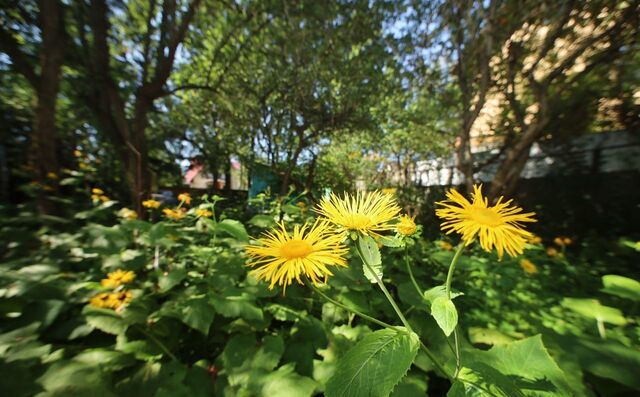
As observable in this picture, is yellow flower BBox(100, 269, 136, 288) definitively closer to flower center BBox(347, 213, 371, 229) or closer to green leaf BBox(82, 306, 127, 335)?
green leaf BBox(82, 306, 127, 335)

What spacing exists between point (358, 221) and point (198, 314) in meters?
1.03

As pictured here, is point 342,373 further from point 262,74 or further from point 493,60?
point 262,74

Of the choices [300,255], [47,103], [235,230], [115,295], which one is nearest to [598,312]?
[300,255]

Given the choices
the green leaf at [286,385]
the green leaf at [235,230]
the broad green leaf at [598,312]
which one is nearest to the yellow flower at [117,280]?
the green leaf at [235,230]

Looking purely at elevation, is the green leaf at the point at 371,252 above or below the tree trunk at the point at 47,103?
below

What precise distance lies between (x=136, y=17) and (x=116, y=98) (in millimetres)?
1942

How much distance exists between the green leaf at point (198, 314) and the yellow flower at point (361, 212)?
2.97ft

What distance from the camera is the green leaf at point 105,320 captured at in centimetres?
119

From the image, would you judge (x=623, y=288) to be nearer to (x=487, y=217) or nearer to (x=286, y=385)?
(x=487, y=217)

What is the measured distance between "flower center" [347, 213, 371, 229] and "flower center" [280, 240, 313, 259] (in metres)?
0.12

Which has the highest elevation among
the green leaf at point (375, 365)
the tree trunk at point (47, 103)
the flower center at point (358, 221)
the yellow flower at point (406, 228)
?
the tree trunk at point (47, 103)

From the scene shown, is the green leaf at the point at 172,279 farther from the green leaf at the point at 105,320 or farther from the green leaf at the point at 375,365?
the green leaf at the point at 375,365

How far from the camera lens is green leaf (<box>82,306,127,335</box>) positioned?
3.92 ft

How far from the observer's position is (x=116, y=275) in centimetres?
155
